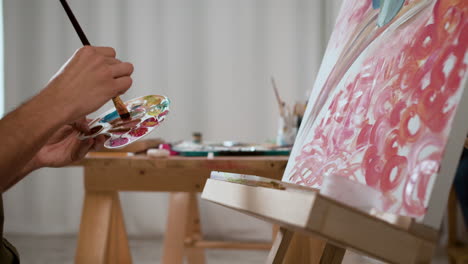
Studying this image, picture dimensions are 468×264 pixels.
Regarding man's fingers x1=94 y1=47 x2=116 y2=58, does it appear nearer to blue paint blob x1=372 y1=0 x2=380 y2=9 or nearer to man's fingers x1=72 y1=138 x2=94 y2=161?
man's fingers x1=72 y1=138 x2=94 y2=161

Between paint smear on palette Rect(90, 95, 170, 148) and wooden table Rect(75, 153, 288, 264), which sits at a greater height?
paint smear on palette Rect(90, 95, 170, 148)

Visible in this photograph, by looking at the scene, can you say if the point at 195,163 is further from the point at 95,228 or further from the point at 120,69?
the point at 120,69

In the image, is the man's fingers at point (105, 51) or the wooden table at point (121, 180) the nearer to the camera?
the man's fingers at point (105, 51)

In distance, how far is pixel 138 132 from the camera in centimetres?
99

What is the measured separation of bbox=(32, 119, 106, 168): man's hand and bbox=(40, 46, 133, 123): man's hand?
0.93 feet

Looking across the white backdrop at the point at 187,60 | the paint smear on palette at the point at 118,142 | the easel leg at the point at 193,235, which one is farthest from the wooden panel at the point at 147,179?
the white backdrop at the point at 187,60

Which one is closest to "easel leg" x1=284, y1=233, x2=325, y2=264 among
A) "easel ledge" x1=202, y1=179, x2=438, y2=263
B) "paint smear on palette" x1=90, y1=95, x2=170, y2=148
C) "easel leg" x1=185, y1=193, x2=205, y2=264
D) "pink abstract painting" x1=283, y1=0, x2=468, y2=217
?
"pink abstract painting" x1=283, y1=0, x2=468, y2=217

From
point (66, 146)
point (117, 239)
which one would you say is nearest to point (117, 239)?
point (117, 239)

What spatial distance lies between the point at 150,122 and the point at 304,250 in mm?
567

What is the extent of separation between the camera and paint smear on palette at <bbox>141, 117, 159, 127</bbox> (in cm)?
98

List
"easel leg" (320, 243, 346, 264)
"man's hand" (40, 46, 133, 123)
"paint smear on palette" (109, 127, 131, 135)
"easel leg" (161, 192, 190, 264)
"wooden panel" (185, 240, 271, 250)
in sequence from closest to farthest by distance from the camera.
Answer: "man's hand" (40, 46, 133, 123)
"easel leg" (320, 243, 346, 264)
"paint smear on palette" (109, 127, 131, 135)
"easel leg" (161, 192, 190, 264)
"wooden panel" (185, 240, 271, 250)

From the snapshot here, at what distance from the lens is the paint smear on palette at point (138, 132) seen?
3.19 feet

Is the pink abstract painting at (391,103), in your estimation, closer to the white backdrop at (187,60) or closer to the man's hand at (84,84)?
the man's hand at (84,84)

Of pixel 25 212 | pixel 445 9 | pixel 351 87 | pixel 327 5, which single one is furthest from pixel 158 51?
pixel 445 9
